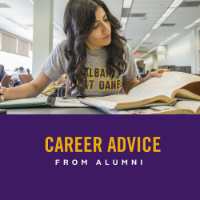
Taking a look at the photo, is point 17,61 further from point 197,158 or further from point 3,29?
point 197,158

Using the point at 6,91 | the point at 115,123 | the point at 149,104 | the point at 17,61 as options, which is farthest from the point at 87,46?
the point at 17,61

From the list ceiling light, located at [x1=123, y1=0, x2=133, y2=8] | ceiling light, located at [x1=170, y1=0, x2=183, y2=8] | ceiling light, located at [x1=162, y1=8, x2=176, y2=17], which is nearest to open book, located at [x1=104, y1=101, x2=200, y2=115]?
ceiling light, located at [x1=123, y1=0, x2=133, y2=8]

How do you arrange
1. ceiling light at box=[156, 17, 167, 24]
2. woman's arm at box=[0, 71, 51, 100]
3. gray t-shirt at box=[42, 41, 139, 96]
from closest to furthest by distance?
woman's arm at box=[0, 71, 51, 100] → gray t-shirt at box=[42, 41, 139, 96] → ceiling light at box=[156, 17, 167, 24]

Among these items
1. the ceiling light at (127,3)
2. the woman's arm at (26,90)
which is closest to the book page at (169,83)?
the woman's arm at (26,90)

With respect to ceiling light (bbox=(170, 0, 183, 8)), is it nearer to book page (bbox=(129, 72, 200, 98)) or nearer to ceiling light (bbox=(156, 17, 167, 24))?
ceiling light (bbox=(156, 17, 167, 24))

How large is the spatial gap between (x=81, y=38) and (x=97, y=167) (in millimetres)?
704

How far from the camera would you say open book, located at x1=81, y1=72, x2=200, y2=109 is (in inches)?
17.3

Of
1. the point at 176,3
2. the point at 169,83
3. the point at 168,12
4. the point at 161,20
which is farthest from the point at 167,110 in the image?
the point at 161,20

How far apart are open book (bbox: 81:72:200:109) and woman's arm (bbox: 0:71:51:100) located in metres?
0.31

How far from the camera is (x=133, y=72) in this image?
3.84 feet

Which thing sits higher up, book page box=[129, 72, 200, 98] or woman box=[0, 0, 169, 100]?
woman box=[0, 0, 169, 100]

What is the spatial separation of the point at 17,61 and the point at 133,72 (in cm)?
1108

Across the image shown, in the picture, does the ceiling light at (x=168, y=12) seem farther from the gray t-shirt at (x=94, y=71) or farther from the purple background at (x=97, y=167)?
the purple background at (x=97, y=167)

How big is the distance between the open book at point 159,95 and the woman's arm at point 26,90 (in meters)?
0.31
